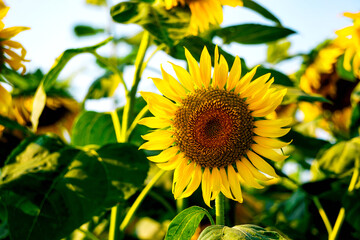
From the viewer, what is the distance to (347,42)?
102 centimetres

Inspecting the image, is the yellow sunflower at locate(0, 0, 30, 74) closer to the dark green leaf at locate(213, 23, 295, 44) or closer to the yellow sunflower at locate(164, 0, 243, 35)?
the yellow sunflower at locate(164, 0, 243, 35)

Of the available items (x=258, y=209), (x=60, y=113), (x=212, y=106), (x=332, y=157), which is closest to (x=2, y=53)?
(x=212, y=106)

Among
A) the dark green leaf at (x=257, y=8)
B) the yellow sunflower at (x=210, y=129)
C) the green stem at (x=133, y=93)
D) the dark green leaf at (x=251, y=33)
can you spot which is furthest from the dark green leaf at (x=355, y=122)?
the green stem at (x=133, y=93)

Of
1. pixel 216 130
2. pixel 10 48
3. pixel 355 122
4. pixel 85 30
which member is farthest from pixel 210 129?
pixel 85 30

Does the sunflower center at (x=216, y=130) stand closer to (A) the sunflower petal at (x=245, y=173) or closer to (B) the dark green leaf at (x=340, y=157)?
(A) the sunflower petal at (x=245, y=173)

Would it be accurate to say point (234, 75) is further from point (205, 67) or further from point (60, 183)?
point (60, 183)

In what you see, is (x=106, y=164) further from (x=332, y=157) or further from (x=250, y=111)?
(x=332, y=157)

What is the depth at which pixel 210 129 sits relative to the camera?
710 mm

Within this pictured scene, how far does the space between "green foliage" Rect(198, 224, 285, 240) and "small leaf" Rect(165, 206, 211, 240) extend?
0.18 ft

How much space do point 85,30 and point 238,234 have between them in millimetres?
1605

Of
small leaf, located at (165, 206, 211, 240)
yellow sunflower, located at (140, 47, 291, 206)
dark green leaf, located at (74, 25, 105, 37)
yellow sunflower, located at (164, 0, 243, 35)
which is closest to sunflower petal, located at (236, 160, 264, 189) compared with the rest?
yellow sunflower, located at (140, 47, 291, 206)

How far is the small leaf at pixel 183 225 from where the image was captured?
587mm

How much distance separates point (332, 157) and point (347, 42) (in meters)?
0.34

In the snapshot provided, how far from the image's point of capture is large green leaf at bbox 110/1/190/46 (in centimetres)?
74
